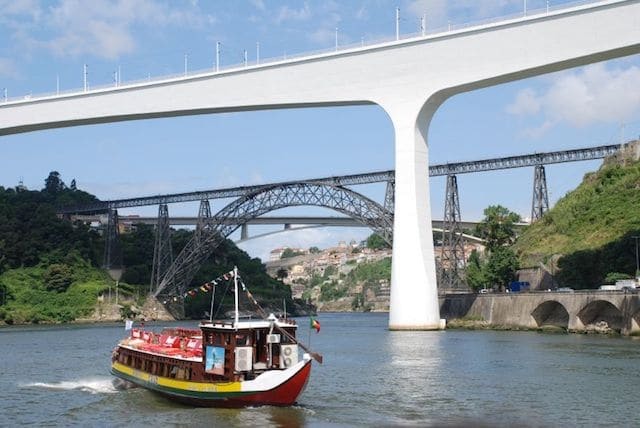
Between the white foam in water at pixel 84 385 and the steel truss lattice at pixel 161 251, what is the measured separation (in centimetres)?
4862

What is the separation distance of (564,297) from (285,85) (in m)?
15.1

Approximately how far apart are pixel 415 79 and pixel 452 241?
1942 centimetres

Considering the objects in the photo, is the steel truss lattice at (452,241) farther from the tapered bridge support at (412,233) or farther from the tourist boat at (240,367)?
the tourist boat at (240,367)

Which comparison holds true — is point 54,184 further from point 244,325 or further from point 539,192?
point 244,325

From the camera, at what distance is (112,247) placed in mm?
79188

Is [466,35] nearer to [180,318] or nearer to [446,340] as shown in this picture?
[446,340]

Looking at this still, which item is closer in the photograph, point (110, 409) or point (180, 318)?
point (110, 409)

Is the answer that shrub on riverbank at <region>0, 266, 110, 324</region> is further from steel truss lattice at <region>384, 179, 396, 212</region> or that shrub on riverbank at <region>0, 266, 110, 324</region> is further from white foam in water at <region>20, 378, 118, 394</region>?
white foam in water at <region>20, 378, 118, 394</region>

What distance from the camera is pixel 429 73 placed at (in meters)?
40.2

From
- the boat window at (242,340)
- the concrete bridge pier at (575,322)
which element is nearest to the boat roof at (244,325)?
the boat window at (242,340)

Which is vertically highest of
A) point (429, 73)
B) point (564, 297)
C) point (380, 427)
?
point (429, 73)

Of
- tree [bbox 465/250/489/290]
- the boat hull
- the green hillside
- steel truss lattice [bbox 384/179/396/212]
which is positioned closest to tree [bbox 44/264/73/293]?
steel truss lattice [bbox 384/179/396/212]

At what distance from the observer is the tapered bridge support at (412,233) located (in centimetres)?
3978

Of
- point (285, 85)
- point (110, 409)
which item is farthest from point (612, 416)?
point (285, 85)
